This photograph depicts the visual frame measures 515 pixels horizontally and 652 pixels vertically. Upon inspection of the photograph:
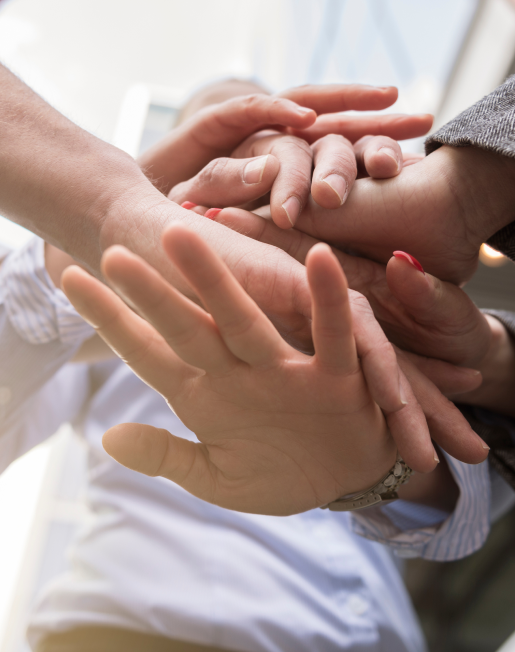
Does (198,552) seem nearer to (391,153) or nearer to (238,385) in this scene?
(238,385)

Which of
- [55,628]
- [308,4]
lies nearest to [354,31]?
[308,4]

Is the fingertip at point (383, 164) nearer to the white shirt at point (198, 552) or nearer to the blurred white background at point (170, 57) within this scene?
the white shirt at point (198, 552)

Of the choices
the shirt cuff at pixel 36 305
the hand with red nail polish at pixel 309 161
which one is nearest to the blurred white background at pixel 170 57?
the shirt cuff at pixel 36 305

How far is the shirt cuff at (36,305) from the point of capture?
628 millimetres

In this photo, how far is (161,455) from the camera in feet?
1.19

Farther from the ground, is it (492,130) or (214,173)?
(492,130)

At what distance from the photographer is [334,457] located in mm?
378

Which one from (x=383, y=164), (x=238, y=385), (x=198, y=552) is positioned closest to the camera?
(x=238, y=385)

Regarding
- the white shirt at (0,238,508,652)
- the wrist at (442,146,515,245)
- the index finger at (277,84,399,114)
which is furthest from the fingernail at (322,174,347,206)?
the white shirt at (0,238,508,652)

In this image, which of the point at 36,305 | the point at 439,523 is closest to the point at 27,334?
the point at 36,305

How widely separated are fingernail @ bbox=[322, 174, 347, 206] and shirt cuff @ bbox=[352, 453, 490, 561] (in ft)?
1.30

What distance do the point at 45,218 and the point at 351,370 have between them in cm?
32

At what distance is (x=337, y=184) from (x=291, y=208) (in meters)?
0.05

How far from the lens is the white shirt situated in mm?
630
